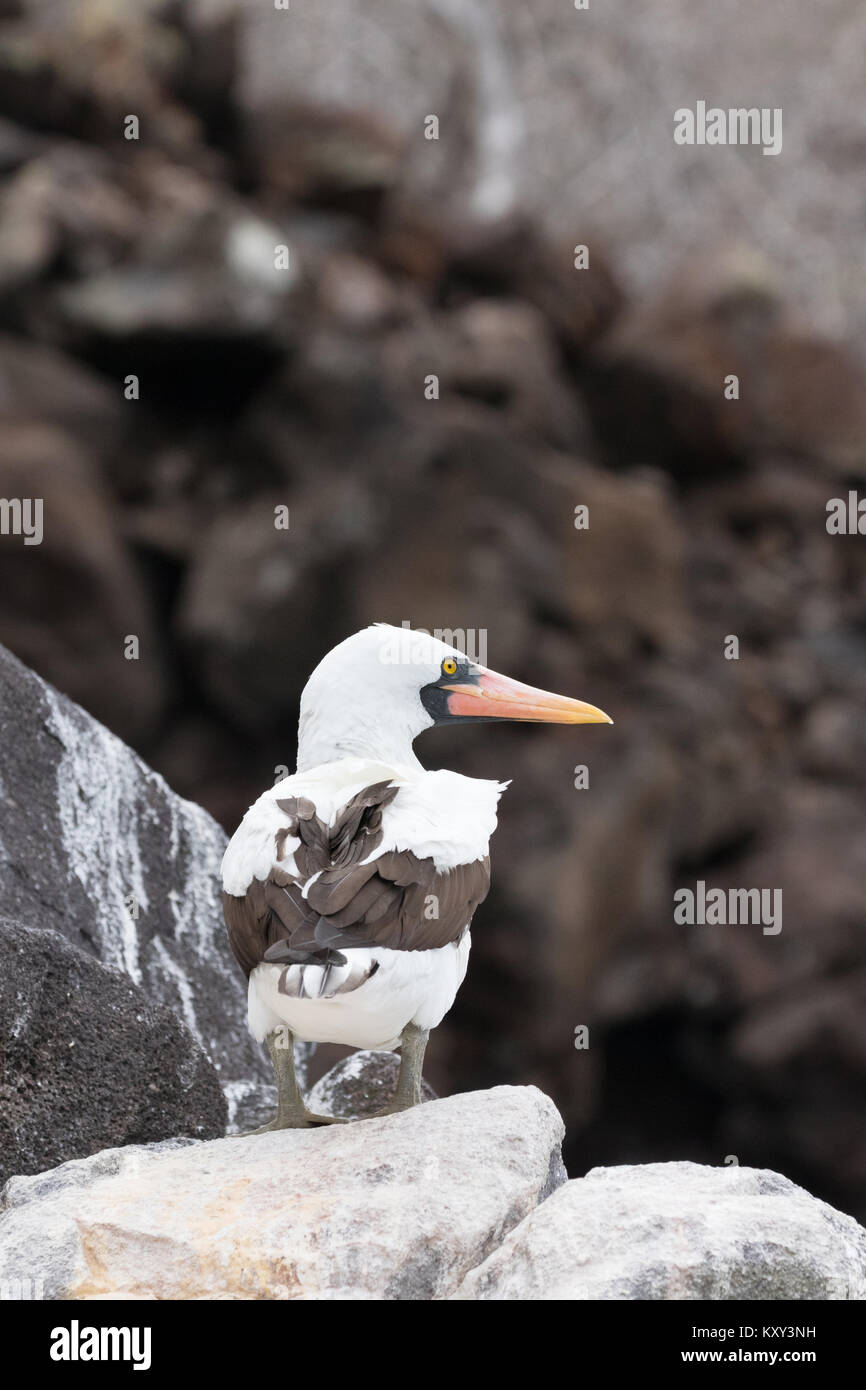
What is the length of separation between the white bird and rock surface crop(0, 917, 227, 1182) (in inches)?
13.8

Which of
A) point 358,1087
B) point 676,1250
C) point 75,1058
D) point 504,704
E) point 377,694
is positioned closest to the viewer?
point 676,1250

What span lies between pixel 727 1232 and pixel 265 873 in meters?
1.44

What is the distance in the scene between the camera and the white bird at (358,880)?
378 centimetres

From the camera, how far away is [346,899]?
3.80 meters

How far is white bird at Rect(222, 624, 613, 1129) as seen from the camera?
12.4 feet

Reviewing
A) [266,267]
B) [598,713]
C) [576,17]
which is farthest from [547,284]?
[598,713]

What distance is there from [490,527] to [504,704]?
10.3 m

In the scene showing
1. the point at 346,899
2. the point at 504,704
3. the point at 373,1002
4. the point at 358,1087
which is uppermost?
the point at 504,704

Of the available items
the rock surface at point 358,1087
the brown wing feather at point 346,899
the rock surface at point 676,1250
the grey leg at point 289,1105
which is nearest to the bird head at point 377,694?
the brown wing feather at point 346,899

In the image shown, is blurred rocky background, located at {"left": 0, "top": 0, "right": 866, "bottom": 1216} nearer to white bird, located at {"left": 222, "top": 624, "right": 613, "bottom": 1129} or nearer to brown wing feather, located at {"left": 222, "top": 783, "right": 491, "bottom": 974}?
white bird, located at {"left": 222, "top": 624, "right": 613, "bottom": 1129}

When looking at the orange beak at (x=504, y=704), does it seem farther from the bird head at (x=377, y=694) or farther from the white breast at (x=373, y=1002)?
the white breast at (x=373, y=1002)

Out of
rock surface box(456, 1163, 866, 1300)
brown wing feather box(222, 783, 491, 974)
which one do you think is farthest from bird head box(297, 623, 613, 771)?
rock surface box(456, 1163, 866, 1300)

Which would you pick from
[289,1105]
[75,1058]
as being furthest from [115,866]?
[289,1105]

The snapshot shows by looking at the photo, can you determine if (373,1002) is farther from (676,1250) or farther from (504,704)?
(504,704)
